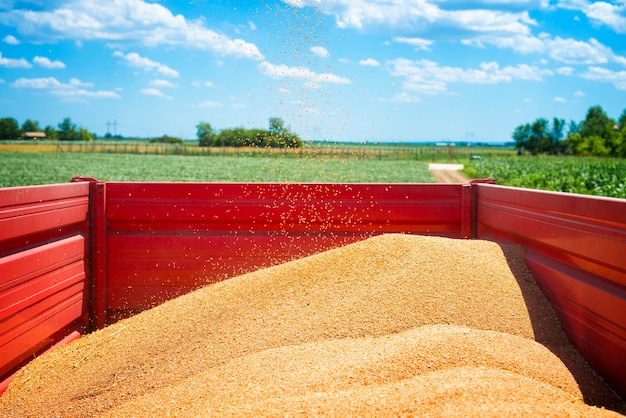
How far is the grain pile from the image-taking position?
6.83 ft

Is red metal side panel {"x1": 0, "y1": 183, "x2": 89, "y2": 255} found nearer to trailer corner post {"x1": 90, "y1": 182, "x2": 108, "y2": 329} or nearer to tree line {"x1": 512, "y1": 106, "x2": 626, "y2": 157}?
trailer corner post {"x1": 90, "y1": 182, "x2": 108, "y2": 329}

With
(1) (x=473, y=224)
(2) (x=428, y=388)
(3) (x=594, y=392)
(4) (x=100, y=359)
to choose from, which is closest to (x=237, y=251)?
(4) (x=100, y=359)

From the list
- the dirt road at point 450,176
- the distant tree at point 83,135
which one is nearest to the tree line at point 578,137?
the dirt road at point 450,176

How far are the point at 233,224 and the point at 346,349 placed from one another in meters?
1.35

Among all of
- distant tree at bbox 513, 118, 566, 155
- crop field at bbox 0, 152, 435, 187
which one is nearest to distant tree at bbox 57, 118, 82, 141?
crop field at bbox 0, 152, 435, 187

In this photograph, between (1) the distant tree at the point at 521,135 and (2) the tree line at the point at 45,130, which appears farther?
(1) the distant tree at the point at 521,135

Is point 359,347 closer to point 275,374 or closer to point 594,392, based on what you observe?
point 275,374

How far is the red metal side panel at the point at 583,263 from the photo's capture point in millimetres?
2178

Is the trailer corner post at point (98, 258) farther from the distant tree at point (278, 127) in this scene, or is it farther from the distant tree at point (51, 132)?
the distant tree at point (51, 132)

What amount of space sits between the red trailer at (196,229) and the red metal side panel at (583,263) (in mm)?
18

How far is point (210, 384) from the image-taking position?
240cm

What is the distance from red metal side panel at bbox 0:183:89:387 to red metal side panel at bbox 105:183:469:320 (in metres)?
0.21

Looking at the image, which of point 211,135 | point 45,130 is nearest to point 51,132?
point 45,130

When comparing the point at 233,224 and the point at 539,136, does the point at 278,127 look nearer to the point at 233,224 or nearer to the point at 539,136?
the point at 233,224
